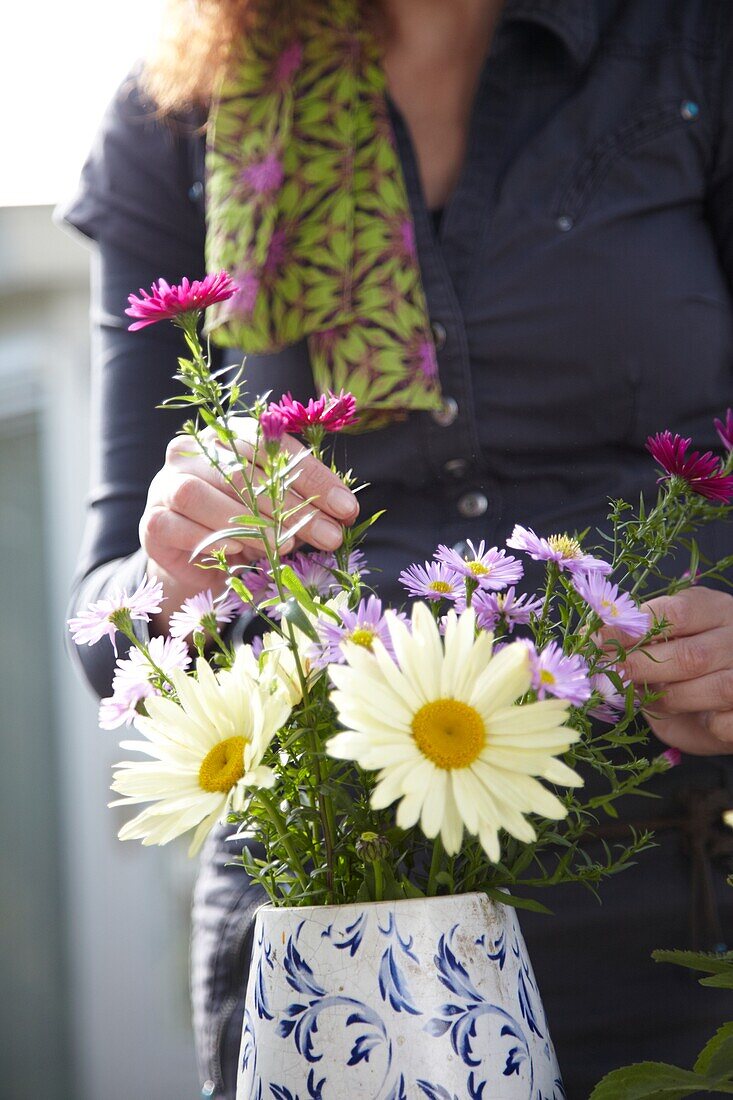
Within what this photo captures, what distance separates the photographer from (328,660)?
12.6 inches

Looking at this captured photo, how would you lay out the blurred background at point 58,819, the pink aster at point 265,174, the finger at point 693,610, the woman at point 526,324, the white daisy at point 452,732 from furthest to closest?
the blurred background at point 58,819
the pink aster at point 265,174
the woman at point 526,324
the finger at point 693,610
the white daisy at point 452,732

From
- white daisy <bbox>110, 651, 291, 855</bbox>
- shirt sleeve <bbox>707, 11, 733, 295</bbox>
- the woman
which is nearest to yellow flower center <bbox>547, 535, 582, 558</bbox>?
white daisy <bbox>110, 651, 291, 855</bbox>

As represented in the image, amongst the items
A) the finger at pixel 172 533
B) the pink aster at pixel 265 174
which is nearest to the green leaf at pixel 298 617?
the finger at pixel 172 533

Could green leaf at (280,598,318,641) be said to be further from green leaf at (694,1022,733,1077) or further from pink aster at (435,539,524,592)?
green leaf at (694,1022,733,1077)

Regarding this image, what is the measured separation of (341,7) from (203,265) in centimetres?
20

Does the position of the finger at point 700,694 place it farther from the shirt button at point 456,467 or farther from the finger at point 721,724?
the shirt button at point 456,467

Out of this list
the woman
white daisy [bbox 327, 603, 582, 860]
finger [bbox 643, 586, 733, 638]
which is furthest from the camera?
the woman

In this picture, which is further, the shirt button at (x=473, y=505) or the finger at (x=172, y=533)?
the shirt button at (x=473, y=505)

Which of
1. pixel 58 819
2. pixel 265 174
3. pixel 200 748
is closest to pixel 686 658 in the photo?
pixel 200 748

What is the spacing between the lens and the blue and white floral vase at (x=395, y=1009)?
1.01 feet

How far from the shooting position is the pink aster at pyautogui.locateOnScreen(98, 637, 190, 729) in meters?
0.36

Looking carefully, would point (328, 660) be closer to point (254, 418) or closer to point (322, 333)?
point (254, 418)

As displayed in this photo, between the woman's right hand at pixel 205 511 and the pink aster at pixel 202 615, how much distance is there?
0.08ft

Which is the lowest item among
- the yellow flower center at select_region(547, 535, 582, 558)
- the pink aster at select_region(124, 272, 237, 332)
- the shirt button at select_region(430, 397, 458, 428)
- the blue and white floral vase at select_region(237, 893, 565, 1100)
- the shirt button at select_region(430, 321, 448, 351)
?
the blue and white floral vase at select_region(237, 893, 565, 1100)
